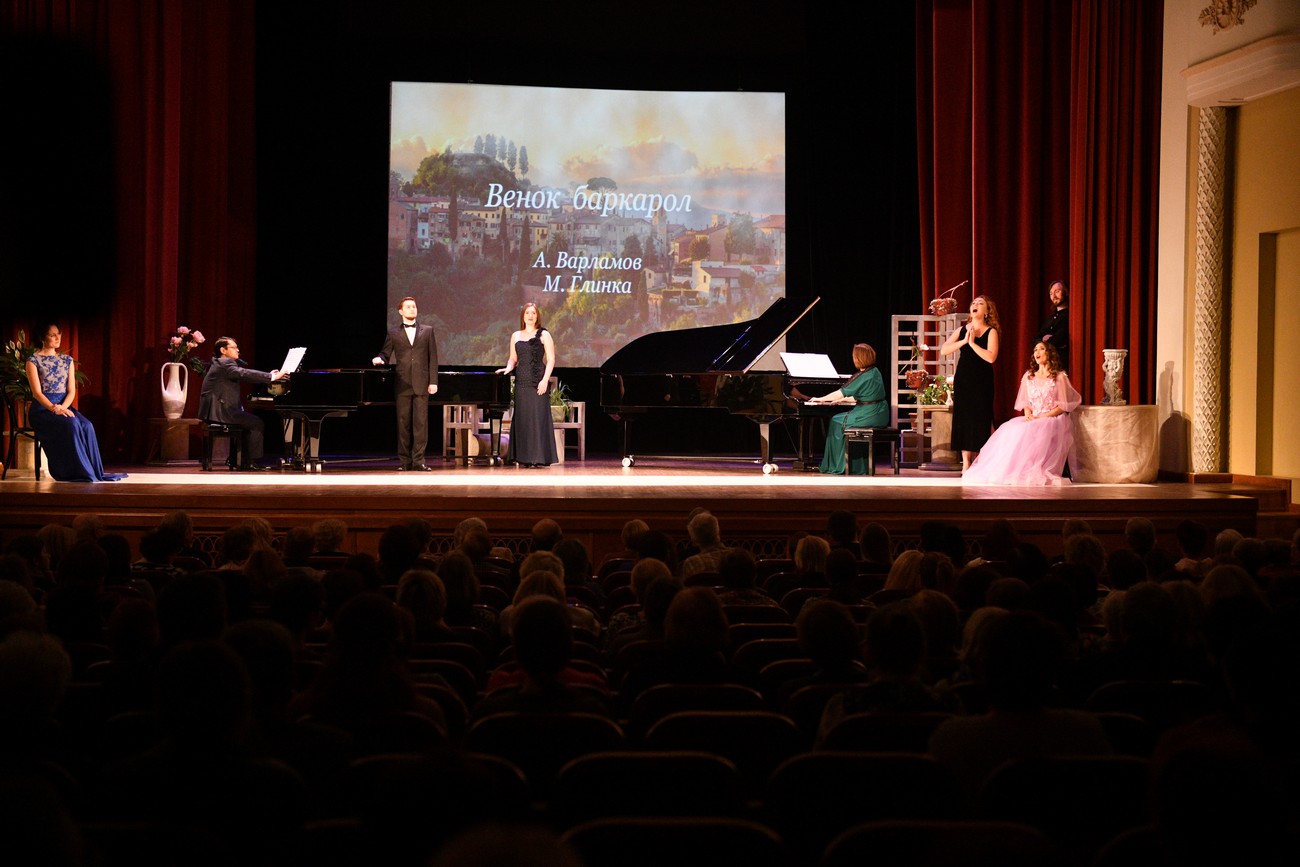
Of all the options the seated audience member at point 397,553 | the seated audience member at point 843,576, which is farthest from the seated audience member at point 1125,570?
the seated audience member at point 397,553

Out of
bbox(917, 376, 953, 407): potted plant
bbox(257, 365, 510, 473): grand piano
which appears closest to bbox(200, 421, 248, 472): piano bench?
bbox(257, 365, 510, 473): grand piano

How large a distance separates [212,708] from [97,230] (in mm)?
12114

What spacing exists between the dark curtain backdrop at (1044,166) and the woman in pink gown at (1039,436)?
1.57m

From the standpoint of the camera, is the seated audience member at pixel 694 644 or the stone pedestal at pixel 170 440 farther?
the stone pedestal at pixel 170 440

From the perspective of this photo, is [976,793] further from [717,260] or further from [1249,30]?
[717,260]

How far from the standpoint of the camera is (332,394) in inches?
423

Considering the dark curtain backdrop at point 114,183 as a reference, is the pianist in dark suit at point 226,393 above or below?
below

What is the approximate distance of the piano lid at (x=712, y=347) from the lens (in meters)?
11.8

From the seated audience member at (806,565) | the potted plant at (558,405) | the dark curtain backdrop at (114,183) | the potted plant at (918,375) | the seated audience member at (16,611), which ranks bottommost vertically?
the seated audience member at (806,565)

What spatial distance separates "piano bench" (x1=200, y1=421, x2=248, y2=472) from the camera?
11.4 m

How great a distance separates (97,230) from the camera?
1284 centimetres

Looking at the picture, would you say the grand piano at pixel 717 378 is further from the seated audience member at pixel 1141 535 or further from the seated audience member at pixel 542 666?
the seated audience member at pixel 542 666

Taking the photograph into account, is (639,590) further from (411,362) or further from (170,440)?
(170,440)

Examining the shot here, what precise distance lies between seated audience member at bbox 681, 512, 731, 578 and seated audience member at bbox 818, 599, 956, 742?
2.74 metres
